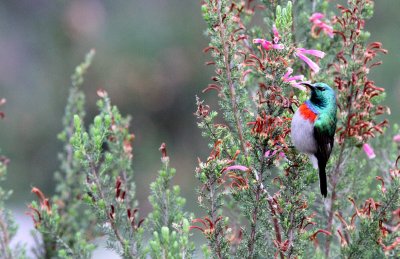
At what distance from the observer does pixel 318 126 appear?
3.53m

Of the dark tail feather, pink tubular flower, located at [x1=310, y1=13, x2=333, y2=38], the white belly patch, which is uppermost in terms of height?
pink tubular flower, located at [x1=310, y1=13, x2=333, y2=38]

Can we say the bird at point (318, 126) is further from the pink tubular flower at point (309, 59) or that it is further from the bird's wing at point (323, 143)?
the pink tubular flower at point (309, 59)

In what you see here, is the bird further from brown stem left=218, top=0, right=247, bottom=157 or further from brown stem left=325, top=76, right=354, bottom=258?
brown stem left=218, top=0, right=247, bottom=157

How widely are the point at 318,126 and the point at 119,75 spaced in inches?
369

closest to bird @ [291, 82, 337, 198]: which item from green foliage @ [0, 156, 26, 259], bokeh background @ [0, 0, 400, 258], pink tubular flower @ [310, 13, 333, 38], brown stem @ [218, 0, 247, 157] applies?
brown stem @ [218, 0, 247, 157]

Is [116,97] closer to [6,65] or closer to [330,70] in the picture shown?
[6,65]

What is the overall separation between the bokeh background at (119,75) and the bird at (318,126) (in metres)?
8.40

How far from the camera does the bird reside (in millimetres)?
3396

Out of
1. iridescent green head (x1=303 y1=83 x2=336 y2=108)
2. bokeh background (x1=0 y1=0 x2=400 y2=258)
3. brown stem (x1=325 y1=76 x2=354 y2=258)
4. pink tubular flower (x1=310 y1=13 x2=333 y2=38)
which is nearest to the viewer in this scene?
iridescent green head (x1=303 y1=83 x2=336 y2=108)

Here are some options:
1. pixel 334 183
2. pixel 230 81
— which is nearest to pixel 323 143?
pixel 334 183

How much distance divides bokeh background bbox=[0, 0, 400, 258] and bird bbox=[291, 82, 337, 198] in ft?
27.6

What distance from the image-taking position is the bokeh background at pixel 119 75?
12.3 m

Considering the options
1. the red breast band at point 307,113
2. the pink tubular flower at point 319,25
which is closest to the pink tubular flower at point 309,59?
the red breast band at point 307,113

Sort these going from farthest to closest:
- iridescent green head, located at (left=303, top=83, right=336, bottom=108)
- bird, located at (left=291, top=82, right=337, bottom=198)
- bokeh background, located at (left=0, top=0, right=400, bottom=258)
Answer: bokeh background, located at (left=0, top=0, right=400, bottom=258)
iridescent green head, located at (left=303, top=83, right=336, bottom=108)
bird, located at (left=291, top=82, right=337, bottom=198)
